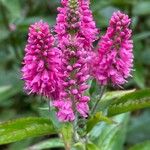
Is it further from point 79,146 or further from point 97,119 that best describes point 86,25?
point 79,146

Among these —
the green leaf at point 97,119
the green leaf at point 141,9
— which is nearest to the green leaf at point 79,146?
the green leaf at point 97,119

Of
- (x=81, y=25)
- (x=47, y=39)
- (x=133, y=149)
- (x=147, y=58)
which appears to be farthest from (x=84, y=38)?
(x=147, y=58)

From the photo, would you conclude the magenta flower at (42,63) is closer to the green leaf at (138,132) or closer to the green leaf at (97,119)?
the green leaf at (97,119)

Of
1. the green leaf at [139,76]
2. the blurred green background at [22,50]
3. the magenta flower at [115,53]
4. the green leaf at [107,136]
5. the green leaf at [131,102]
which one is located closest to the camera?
the magenta flower at [115,53]

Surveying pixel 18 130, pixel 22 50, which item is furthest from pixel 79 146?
pixel 22 50

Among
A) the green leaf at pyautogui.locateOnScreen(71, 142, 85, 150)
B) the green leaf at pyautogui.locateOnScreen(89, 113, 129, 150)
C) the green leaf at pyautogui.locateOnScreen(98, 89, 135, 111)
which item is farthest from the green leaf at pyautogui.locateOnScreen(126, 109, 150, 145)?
the green leaf at pyautogui.locateOnScreen(71, 142, 85, 150)

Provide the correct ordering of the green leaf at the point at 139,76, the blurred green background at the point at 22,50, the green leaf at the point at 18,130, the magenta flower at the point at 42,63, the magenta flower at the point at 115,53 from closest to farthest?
1. the magenta flower at the point at 42,63
2. the magenta flower at the point at 115,53
3. the green leaf at the point at 18,130
4. the green leaf at the point at 139,76
5. the blurred green background at the point at 22,50
